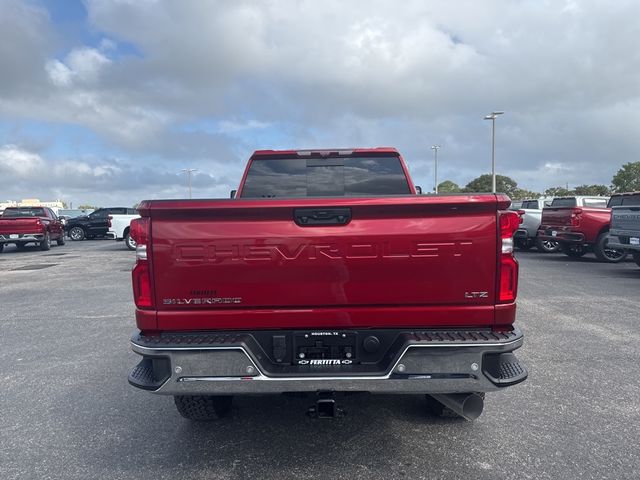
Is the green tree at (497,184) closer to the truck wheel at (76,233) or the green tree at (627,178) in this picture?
the green tree at (627,178)

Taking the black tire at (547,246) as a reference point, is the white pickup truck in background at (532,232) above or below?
above

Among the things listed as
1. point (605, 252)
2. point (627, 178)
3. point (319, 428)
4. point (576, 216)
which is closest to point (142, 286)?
point (319, 428)

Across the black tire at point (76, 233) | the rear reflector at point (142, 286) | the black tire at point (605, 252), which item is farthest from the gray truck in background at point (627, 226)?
the black tire at point (76, 233)

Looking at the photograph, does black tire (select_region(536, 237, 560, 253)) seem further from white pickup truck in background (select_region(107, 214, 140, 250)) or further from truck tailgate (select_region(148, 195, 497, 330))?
truck tailgate (select_region(148, 195, 497, 330))

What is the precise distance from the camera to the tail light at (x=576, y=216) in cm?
1439

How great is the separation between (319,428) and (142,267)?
72.3 inches

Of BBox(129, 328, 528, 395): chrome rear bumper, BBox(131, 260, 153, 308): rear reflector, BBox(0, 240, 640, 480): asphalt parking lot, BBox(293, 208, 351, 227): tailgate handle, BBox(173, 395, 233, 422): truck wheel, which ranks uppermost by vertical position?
BBox(293, 208, 351, 227): tailgate handle

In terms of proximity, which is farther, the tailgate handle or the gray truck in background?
the gray truck in background

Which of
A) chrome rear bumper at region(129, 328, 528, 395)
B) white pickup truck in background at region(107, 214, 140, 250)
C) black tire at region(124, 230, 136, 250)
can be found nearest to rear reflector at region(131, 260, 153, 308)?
chrome rear bumper at region(129, 328, 528, 395)

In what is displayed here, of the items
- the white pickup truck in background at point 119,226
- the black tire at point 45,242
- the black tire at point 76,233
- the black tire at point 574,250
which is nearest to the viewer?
the black tire at point 574,250

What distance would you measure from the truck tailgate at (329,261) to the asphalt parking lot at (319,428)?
1.03m

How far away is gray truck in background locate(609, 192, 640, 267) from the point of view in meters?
11.6

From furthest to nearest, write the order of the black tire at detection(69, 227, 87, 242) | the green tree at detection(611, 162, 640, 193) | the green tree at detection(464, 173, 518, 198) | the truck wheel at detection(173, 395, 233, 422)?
the green tree at detection(464, 173, 518, 198) → the green tree at detection(611, 162, 640, 193) → the black tire at detection(69, 227, 87, 242) → the truck wheel at detection(173, 395, 233, 422)

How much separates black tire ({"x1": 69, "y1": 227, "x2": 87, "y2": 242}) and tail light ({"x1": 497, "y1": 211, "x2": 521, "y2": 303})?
3065cm
